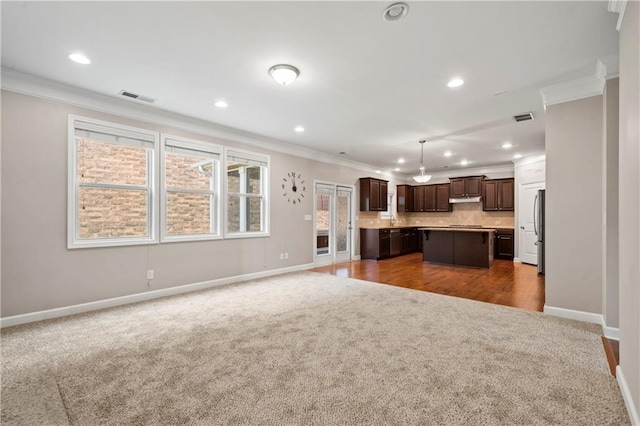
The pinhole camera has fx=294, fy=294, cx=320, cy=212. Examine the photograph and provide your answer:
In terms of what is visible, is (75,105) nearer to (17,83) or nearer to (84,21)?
(17,83)

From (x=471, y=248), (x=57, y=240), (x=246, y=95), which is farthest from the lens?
(x=471, y=248)

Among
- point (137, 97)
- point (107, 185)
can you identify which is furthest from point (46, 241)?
point (137, 97)

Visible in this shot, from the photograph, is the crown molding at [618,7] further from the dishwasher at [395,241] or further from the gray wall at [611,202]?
the dishwasher at [395,241]

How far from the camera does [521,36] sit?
2.53 meters

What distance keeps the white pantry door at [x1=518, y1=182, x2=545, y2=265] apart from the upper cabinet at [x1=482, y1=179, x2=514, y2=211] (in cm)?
61

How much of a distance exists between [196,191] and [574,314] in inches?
216

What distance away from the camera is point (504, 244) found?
8.41m

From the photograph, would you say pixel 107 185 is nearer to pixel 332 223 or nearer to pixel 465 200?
pixel 332 223

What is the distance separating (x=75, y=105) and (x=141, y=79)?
3.64ft

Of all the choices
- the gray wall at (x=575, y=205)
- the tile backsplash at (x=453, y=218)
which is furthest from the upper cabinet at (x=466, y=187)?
the gray wall at (x=575, y=205)

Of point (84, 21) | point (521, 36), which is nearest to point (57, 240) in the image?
point (84, 21)

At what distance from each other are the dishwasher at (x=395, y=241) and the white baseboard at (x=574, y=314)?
17.0 feet

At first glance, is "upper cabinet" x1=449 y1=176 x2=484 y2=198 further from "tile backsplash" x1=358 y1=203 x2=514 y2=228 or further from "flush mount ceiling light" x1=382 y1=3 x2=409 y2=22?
"flush mount ceiling light" x1=382 y1=3 x2=409 y2=22

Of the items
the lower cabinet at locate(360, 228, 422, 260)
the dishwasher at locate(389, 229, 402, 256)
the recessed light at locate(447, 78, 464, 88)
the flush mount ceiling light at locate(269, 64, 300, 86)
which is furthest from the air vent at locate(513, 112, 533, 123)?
the dishwasher at locate(389, 229, 402, 256)
